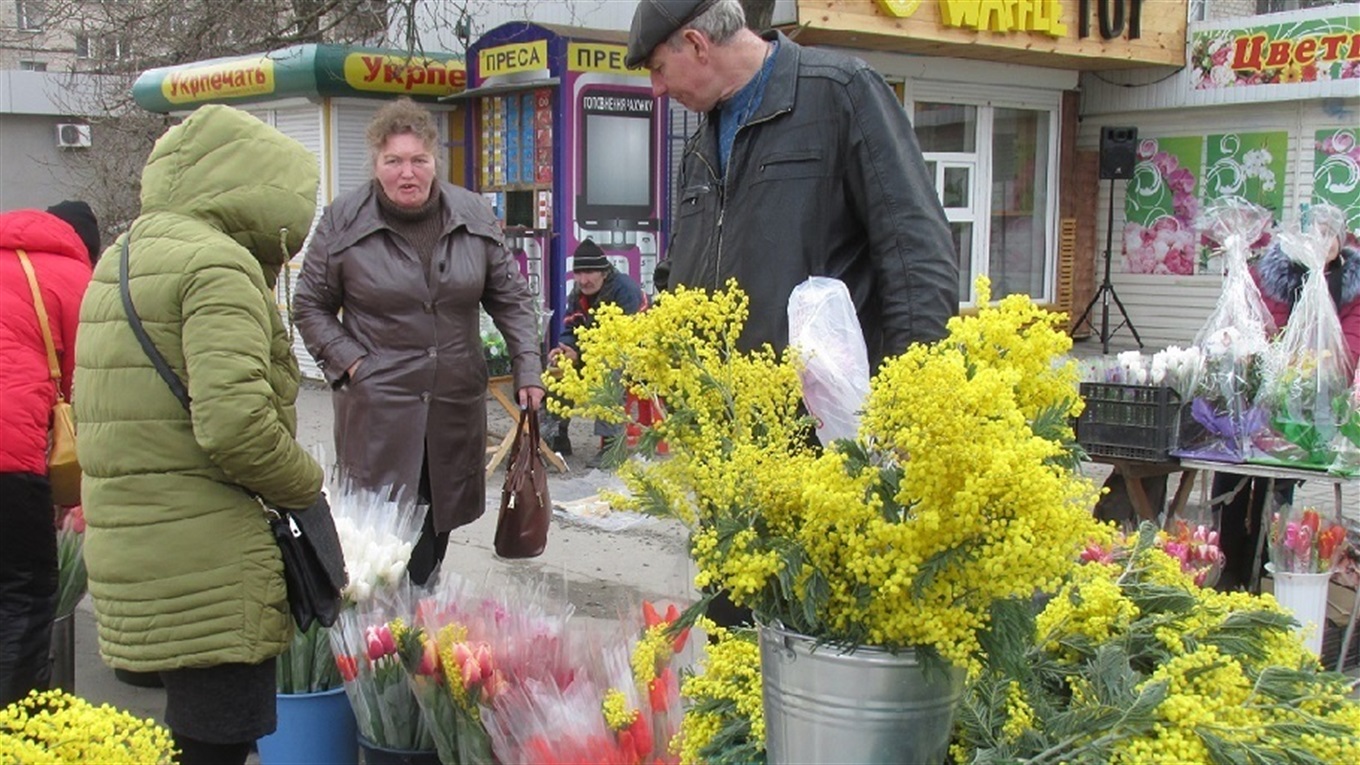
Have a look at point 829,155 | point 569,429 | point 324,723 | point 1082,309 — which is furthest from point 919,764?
point 1082,309

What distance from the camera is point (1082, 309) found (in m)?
14.1

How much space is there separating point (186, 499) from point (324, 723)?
103cm

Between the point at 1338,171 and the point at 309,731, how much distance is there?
11.6 meters

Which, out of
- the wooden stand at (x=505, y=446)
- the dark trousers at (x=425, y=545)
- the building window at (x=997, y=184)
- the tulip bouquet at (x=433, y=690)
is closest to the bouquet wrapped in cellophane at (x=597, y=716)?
the tulip bouquet at (x=433, y=690)

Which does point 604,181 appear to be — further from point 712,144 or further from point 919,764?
point 919,764

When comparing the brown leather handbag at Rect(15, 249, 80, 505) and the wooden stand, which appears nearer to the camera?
the brown leather handbag at Rect(15, 249, 80, 505)

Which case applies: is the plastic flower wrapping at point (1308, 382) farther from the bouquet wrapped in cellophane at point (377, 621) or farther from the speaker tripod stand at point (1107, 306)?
the speaker tripod stand at point (1107, 306)

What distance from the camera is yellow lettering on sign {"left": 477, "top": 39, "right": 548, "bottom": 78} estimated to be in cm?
948

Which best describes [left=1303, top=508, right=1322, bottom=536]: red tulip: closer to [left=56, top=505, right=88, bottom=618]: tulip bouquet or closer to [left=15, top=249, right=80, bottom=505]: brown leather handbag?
[left=15, top=249, right=80, bottom=505]: brown leather handbag

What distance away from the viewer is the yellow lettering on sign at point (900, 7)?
9.97 m

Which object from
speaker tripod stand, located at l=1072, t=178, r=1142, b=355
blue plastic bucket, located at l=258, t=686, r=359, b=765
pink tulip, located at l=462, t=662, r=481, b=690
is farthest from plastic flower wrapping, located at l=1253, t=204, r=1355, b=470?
speaker tripod stand, located at l=1072, t=178, r=1142, b=355

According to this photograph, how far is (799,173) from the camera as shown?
257cm

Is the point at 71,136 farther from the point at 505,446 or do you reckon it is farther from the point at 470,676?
the point at 470,676

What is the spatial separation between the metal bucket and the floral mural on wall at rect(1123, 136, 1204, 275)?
41.0ft
